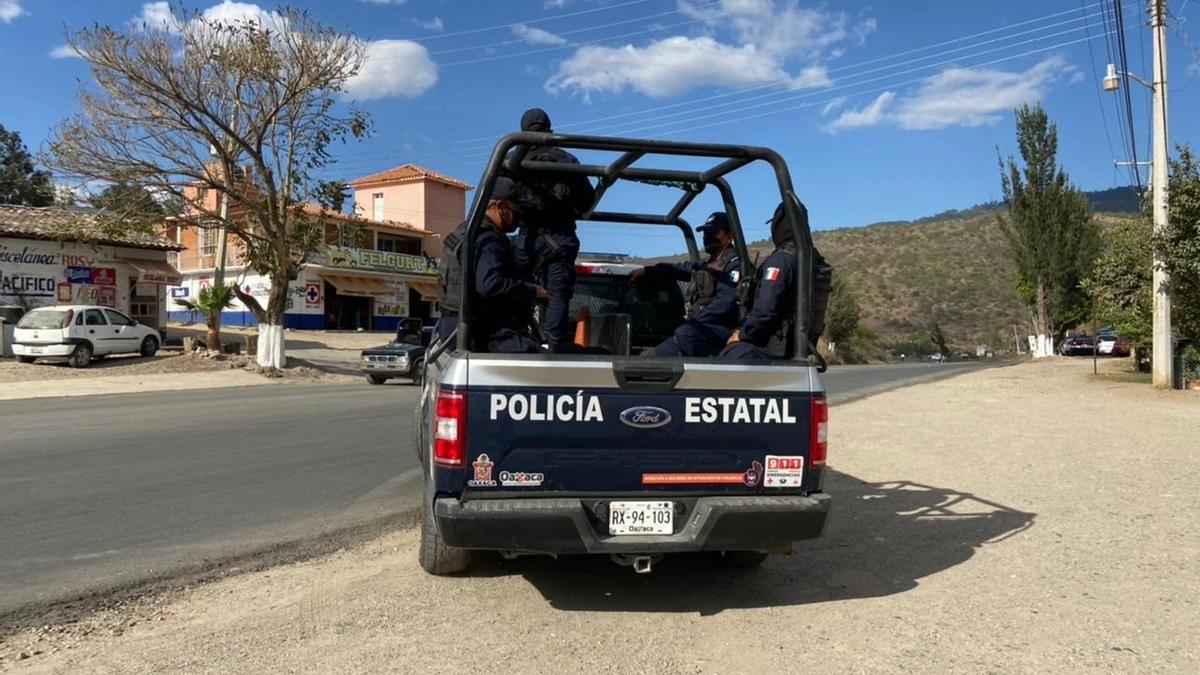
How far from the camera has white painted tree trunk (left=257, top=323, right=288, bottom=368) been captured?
2284 centimetres

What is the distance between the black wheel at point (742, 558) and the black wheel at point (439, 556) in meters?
1.58

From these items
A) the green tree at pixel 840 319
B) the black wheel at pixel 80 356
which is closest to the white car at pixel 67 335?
the black wheel at pixel 80 356

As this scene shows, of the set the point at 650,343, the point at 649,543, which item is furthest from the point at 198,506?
the point at 649,543

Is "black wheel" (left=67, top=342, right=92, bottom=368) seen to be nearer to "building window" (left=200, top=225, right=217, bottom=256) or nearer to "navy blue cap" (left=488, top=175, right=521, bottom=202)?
"building window" (left=200, top=225, right=217, bottom=256)

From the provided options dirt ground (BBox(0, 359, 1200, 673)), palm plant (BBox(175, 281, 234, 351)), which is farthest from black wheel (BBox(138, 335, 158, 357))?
dirt ground (BBox(0, 359, 1200, 673))

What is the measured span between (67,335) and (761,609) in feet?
74.7

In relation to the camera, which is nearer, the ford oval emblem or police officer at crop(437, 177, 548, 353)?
the ford oval emblem

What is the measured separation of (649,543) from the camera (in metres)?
3.97

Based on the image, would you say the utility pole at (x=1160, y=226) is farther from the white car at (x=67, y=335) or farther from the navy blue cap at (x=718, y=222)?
the white car at (x=67, y=335)

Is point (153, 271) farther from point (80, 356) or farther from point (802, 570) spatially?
point (802, 570)

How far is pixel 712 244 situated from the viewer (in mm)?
6059

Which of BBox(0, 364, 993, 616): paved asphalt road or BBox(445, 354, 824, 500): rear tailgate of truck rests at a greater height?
BBox(445, 354, 824, 500): rear tailgate of truck

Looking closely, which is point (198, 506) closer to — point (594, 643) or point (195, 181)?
point (594, 643)

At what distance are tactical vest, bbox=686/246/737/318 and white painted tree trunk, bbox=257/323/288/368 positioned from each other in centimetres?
1912
